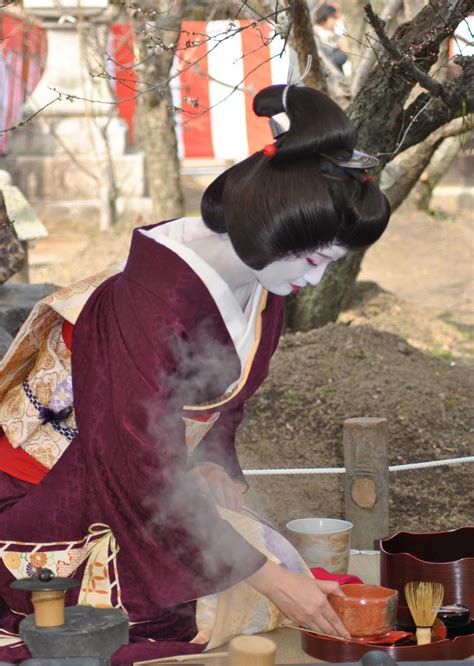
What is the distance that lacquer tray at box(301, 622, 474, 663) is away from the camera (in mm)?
2660

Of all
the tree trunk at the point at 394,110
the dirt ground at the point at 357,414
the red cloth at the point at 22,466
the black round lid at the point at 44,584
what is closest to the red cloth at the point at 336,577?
the red cloth at the point at 22,466

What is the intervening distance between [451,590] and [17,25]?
32.3 feet

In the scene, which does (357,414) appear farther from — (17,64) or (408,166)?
(17,64)

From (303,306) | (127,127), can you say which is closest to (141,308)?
(303,306)

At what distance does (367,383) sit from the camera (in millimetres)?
5688

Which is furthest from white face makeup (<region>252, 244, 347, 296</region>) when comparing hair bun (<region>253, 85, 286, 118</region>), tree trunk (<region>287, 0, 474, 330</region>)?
tree trunk (<region>287, 0, 474, 330</region>)

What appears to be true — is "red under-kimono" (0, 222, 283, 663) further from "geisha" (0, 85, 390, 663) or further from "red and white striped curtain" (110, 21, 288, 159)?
"red and white striped curtain" (110, 21, 288, 159)

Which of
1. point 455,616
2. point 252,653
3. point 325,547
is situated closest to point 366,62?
point 325,547

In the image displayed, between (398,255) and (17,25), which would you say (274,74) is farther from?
(17,25)

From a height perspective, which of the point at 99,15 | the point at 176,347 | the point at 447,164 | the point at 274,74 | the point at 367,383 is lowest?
the point at 367,383

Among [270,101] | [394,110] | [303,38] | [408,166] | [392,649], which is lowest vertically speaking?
[392,649]

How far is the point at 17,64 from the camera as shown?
38.2 ft

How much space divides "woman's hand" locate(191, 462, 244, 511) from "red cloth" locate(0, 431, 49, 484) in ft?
1.38

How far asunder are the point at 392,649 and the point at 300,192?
1198mm
